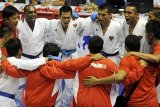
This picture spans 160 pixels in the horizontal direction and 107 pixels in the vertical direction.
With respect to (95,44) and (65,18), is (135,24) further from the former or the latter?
(95,44)

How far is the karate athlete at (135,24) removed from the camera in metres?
4.74

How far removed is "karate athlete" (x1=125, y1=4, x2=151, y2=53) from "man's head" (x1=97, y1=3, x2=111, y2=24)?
27 cm

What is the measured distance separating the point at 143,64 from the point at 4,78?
139 centimetres

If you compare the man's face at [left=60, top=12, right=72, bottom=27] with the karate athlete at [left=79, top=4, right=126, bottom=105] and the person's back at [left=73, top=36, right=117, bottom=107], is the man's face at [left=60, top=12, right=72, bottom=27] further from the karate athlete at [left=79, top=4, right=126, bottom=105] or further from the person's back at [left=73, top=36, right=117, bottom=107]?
the person's back at [left=73, top=36, right=117, bottom=107]

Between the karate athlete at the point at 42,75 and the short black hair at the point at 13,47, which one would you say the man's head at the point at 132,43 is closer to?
the karate athlete at the point at 42,75

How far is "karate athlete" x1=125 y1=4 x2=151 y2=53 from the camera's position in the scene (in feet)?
15.6

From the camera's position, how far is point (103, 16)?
16.1 feet

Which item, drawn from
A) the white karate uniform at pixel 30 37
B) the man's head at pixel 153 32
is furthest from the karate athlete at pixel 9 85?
the white karate uniform at pixel 30 37

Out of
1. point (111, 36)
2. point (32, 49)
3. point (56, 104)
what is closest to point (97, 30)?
point (111, 36)

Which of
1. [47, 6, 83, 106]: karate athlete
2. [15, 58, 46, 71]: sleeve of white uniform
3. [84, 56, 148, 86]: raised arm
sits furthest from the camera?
[47, 6, 83, 106]: karate athlete

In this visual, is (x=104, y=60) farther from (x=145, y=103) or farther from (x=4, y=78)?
(x=4, y=78)

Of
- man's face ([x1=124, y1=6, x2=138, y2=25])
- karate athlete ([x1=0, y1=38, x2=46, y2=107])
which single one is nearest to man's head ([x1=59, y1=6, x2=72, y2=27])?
man's face ([x1=124, y1=6, x2=138, y2=25])

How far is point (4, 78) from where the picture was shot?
10.9 feet

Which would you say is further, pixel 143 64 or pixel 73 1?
pixel 73 1
